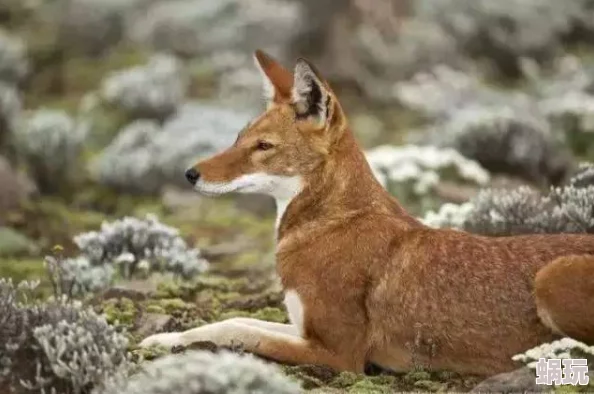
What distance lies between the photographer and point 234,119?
15.4 meters

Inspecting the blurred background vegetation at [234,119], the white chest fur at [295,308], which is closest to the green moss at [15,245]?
the blurred background vegetation at [234,119]

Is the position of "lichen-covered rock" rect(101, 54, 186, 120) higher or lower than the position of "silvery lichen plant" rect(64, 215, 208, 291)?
higher

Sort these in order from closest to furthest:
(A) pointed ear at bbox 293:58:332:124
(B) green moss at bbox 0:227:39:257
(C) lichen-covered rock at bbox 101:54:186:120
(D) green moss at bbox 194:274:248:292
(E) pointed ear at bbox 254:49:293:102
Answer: (A) pointed ear at bbox 293:58:332:124 → (E) pointed ear at bbox 254:49:293:102 → (D) green moss at bbox 194:274:248:292 → (B) green moss at bbox 0:227:39:257 → (C) lichen-covered rock at bbox 101:54:186:120

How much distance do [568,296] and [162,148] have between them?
882cm

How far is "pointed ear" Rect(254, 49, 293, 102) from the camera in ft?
22.7

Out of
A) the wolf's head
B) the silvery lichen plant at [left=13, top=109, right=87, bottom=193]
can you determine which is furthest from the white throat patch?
the silvery lichen plant at [left=13, top=109, right=87, bottom=193]

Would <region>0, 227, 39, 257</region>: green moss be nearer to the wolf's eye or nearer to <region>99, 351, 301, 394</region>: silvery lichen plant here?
the wolf's eye

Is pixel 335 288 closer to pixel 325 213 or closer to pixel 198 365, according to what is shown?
pixel 325 213

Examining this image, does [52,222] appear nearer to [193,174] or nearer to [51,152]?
[51,152]

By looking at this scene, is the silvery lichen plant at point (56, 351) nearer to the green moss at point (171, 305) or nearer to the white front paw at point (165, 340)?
the white front paw at point (165, 340)

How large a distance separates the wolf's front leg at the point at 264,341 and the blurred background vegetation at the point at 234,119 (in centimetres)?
93

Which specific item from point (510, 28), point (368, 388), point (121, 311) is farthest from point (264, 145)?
point (510, 28)

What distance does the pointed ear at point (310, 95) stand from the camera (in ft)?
21.3

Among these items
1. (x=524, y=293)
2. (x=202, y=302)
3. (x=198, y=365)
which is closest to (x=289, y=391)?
(x=198, y=365)
